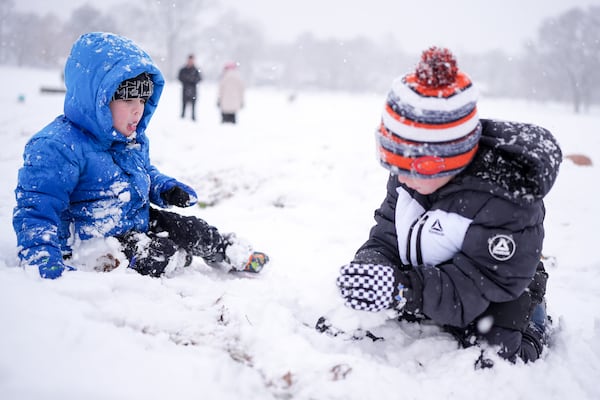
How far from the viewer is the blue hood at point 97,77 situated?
6.88 ft

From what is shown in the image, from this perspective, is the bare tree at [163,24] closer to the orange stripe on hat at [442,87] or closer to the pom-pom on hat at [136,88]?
the pom-pom on hat at [136,88]

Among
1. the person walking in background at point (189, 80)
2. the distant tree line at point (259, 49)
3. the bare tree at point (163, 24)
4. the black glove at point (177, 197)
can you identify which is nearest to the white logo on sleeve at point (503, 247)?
the black glove at point (177, 197)

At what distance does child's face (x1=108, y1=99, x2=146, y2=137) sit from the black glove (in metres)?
0.49

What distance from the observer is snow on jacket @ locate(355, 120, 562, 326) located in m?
1.56

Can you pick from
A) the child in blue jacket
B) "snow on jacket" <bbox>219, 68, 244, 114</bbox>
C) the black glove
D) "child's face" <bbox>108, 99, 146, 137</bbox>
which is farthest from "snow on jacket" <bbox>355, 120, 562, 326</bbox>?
"snow on jacket" <bbox>219, 68, 244, 114</bbox>

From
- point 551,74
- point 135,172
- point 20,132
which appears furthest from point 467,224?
point 551,74

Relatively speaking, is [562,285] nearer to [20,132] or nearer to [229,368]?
[229,368]

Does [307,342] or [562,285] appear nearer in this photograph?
[307,342]

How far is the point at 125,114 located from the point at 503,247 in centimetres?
204

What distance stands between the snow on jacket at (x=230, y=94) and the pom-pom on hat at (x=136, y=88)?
8.27 meters

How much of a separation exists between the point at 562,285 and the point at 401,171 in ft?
6.47

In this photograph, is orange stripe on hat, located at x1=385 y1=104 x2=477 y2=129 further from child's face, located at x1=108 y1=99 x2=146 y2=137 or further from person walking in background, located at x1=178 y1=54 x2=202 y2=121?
person walking in background, located at x1=178 y1=54 x2=202 y2=121

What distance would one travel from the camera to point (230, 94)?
10.4 meters

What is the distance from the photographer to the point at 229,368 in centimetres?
136
